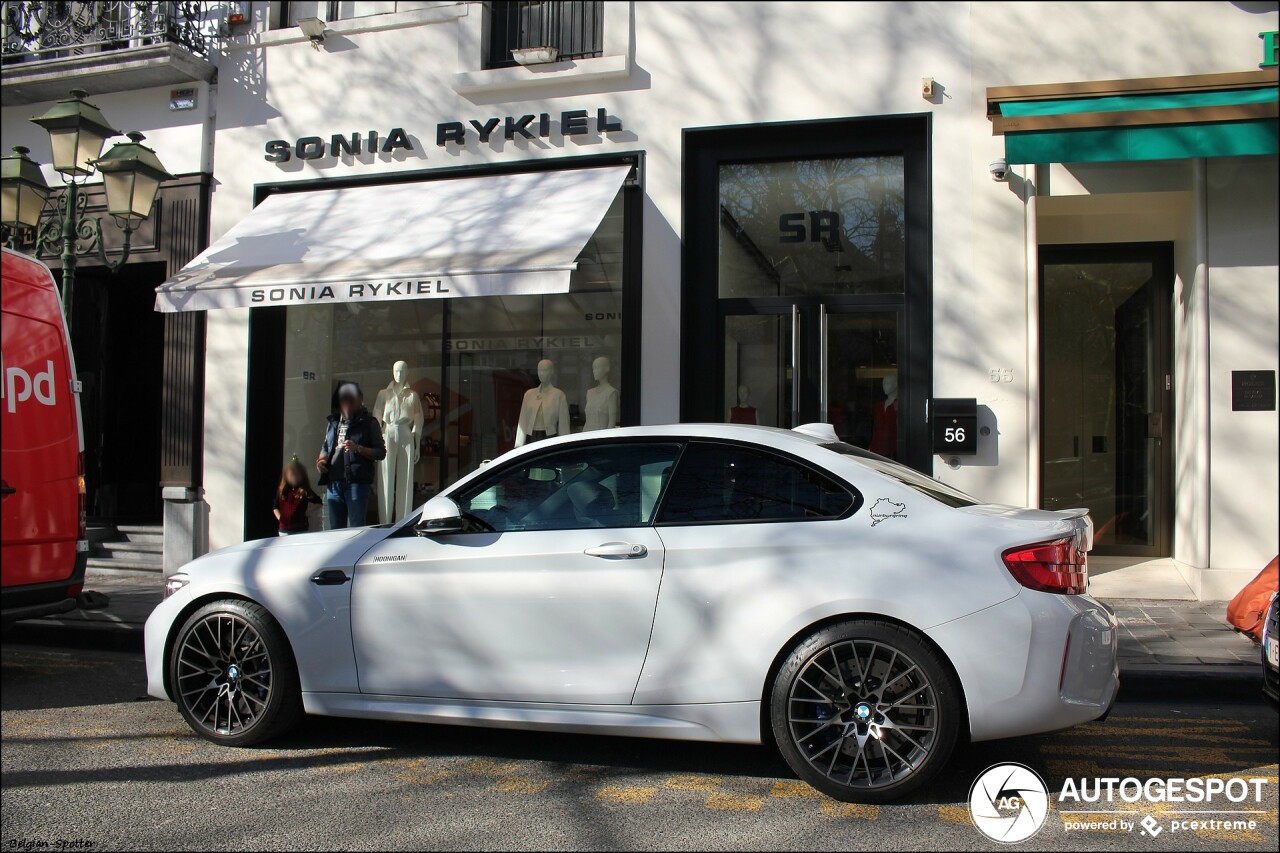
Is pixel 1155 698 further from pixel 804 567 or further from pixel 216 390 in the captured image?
pixel 216 390

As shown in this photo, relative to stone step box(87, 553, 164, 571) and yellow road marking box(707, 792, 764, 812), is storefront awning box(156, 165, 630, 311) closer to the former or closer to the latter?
stone step box(87, 553, 164, 571)

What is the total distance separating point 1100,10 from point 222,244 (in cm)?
877

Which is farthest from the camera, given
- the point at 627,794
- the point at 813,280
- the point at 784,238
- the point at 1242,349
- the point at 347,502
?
the point at 784,238

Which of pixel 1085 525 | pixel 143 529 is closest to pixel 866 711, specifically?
pixel 1085 525

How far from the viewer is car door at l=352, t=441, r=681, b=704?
162 inches

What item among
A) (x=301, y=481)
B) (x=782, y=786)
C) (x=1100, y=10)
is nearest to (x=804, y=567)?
(x=782, y=786)

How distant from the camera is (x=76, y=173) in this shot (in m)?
8.39

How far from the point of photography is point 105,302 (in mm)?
12570

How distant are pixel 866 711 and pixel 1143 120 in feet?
20.3

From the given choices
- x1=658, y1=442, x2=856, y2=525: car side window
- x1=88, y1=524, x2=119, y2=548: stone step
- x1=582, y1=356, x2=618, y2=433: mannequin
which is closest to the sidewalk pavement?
x1=88, y1=524, x2=119, y2=548: stone step

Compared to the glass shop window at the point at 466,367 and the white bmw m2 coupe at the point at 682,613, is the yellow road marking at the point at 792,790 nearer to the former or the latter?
the white bmw m2 coupe at the point at 682,613

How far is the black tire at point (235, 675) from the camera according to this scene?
14.9 feet

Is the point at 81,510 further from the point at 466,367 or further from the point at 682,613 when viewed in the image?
the point at 466,367
